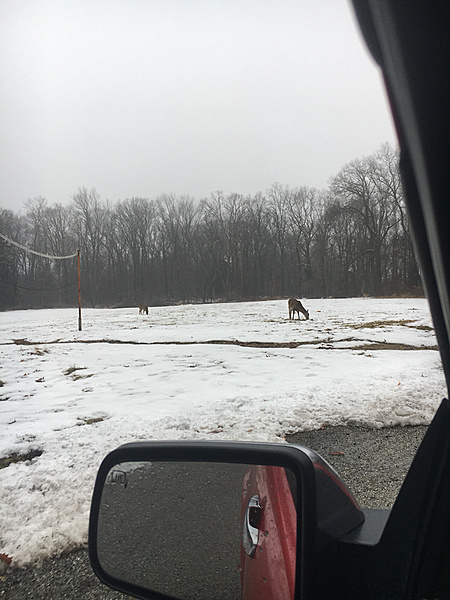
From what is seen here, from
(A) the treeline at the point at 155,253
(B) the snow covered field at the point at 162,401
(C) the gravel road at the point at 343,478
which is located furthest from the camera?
(A) the treeline at the point at 155,253

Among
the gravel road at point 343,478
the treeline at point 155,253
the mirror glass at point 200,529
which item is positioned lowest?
the gravel road at point 343,478

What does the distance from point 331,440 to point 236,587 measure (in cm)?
304

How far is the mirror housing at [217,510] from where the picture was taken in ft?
2.43

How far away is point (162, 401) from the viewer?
5270 mm

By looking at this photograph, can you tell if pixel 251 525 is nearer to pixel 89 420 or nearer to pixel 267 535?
pixel 267 535

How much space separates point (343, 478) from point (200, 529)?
216cm

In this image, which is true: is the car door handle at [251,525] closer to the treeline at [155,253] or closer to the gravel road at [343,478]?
the gravel road at [343,478]

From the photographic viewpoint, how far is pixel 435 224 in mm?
594

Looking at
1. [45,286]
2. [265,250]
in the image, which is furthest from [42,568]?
[265,250]

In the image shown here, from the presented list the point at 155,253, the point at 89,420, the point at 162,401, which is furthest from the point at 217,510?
the point at 155,253

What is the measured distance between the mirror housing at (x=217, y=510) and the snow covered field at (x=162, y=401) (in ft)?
1.05

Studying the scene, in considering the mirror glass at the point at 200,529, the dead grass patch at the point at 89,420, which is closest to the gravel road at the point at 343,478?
the mirror glass at the point at 200,529

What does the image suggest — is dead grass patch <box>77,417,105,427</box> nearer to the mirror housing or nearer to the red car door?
the mirror housing

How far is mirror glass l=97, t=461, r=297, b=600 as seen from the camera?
817mm
